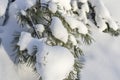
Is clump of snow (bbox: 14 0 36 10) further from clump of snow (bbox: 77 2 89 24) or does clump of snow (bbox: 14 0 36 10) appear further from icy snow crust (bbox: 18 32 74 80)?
clump of snow (bbox: 77 2 89 24)

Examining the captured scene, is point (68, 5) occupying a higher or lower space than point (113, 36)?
higher

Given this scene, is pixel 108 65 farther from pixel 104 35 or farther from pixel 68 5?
pixel 68 5

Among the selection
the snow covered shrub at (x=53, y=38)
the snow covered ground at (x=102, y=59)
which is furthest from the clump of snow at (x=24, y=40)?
the snow covered ground at (x=102, y=59)

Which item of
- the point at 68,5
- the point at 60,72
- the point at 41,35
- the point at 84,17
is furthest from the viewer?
the point at 84,17

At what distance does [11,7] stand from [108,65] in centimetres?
90

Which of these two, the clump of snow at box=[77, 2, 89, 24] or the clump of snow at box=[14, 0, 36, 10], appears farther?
the clump of snow at box=[77, 2, 89, 24]

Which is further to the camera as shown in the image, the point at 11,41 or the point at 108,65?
the point at 108,65

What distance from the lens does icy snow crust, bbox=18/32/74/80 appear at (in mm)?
2451

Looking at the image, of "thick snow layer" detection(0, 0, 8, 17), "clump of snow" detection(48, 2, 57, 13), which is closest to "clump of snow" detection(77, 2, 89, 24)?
"clump of snow" detection(48, 2, 57, 13)

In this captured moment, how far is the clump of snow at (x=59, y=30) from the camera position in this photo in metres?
2.63

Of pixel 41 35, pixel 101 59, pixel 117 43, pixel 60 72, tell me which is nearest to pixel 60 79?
pixel 60 72

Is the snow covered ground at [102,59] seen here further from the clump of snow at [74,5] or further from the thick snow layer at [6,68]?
the thick snow layer at [6,68]

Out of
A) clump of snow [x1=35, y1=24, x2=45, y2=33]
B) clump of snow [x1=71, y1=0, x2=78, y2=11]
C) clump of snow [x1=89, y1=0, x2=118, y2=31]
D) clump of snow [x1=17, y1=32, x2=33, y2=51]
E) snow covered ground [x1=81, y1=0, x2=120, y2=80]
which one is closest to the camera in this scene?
clump of snow [x1=17, y1=32, x2=33, y2=51]

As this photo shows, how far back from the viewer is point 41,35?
9.04ft
